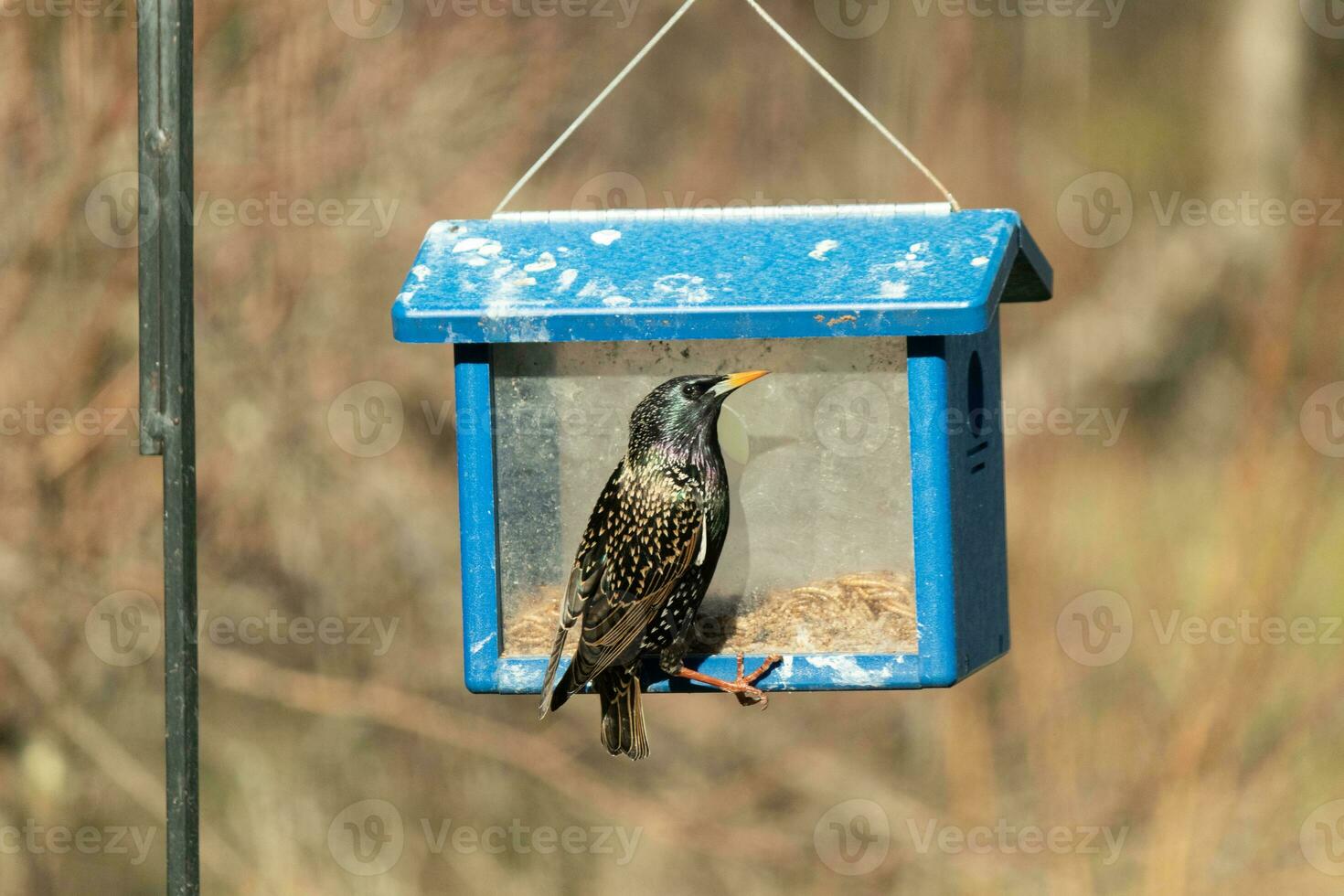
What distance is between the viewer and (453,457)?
7.74 meters

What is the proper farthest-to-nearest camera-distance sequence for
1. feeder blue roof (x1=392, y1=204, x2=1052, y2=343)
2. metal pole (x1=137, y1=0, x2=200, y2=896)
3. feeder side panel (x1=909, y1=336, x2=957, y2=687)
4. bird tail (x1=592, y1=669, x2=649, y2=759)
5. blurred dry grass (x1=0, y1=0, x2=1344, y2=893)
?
blurred dry grass (x1=0, y1=0, x2=1344, y2=893)
bird tail (x1=592, y1=669, x2=649, y2=759)
feeder side panel (x1=909, y1=336, x2=957, y2=687)
feeder blue roof (x1=392, y1=204, x2=1052, y2=343)
metal pole (x1=137, y1=0, x2=200, y2=896)

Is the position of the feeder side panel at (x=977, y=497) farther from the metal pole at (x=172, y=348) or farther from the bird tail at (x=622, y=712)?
the metal pole at (x=172, y=348)

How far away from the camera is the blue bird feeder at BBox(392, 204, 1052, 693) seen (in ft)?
13.1

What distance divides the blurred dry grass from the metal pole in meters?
3.77

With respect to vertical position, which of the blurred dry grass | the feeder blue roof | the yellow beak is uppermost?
the feeder blue roof

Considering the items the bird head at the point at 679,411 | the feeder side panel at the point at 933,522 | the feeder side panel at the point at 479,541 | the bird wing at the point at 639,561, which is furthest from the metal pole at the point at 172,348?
the feeder side panel at the point at 933,522

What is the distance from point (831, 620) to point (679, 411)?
53 centimetres

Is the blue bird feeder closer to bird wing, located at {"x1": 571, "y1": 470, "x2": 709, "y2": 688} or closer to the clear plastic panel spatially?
the clear plastic panel

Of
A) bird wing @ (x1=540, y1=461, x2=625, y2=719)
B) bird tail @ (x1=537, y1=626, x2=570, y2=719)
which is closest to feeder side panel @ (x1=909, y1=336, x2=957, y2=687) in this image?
bird wing @ (x1=540, y1=461, x2=625, y2=719)

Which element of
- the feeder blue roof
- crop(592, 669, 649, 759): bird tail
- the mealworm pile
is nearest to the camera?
the feeder blue roof

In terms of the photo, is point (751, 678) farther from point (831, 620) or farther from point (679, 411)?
point (679, 411)

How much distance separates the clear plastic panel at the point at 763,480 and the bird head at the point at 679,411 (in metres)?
0.11

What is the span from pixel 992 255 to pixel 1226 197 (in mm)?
4074

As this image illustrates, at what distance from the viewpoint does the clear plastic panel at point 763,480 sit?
410cm
